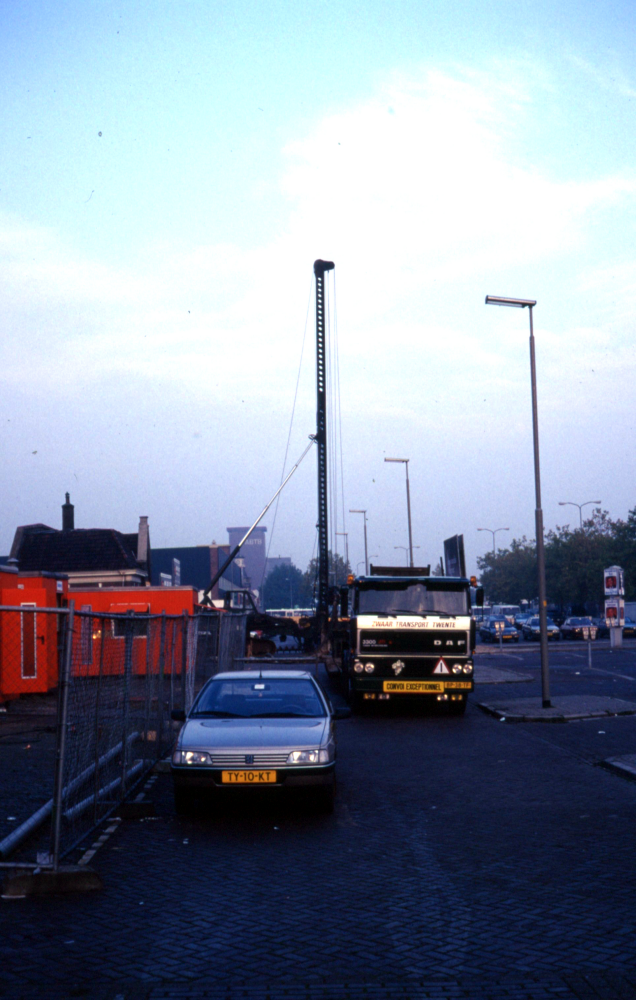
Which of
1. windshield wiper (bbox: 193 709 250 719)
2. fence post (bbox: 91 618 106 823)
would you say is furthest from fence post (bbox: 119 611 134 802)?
fence post (bbox: 91 618 106 823)

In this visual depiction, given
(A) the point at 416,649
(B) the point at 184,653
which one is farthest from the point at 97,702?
(A) the point at 416,649

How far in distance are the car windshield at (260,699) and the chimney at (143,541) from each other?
149 ft

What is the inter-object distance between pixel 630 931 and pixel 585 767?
7.19m

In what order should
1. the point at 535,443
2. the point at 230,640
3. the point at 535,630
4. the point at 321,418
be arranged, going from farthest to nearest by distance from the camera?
the point at 535,630 → the point at 321,418 → the point at 230,640 → the point at 535,443

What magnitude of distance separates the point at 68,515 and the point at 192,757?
50.0m

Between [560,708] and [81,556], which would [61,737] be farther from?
[81,556]

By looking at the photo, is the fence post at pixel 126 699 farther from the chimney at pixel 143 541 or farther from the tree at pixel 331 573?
the chimney at pixel 143 541

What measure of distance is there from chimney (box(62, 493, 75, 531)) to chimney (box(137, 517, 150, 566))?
3.79 m

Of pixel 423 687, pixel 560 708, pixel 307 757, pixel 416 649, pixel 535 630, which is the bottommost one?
pixel 560 708

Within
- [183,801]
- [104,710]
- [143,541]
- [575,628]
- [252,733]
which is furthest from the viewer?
[575,628]

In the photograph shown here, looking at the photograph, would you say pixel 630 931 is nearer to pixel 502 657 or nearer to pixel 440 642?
pixel 440 642

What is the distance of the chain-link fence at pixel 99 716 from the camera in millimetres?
7227

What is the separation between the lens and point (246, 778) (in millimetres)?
9352

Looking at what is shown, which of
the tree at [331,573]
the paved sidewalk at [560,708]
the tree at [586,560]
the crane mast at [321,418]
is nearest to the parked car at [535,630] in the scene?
the tree at [331,573]
